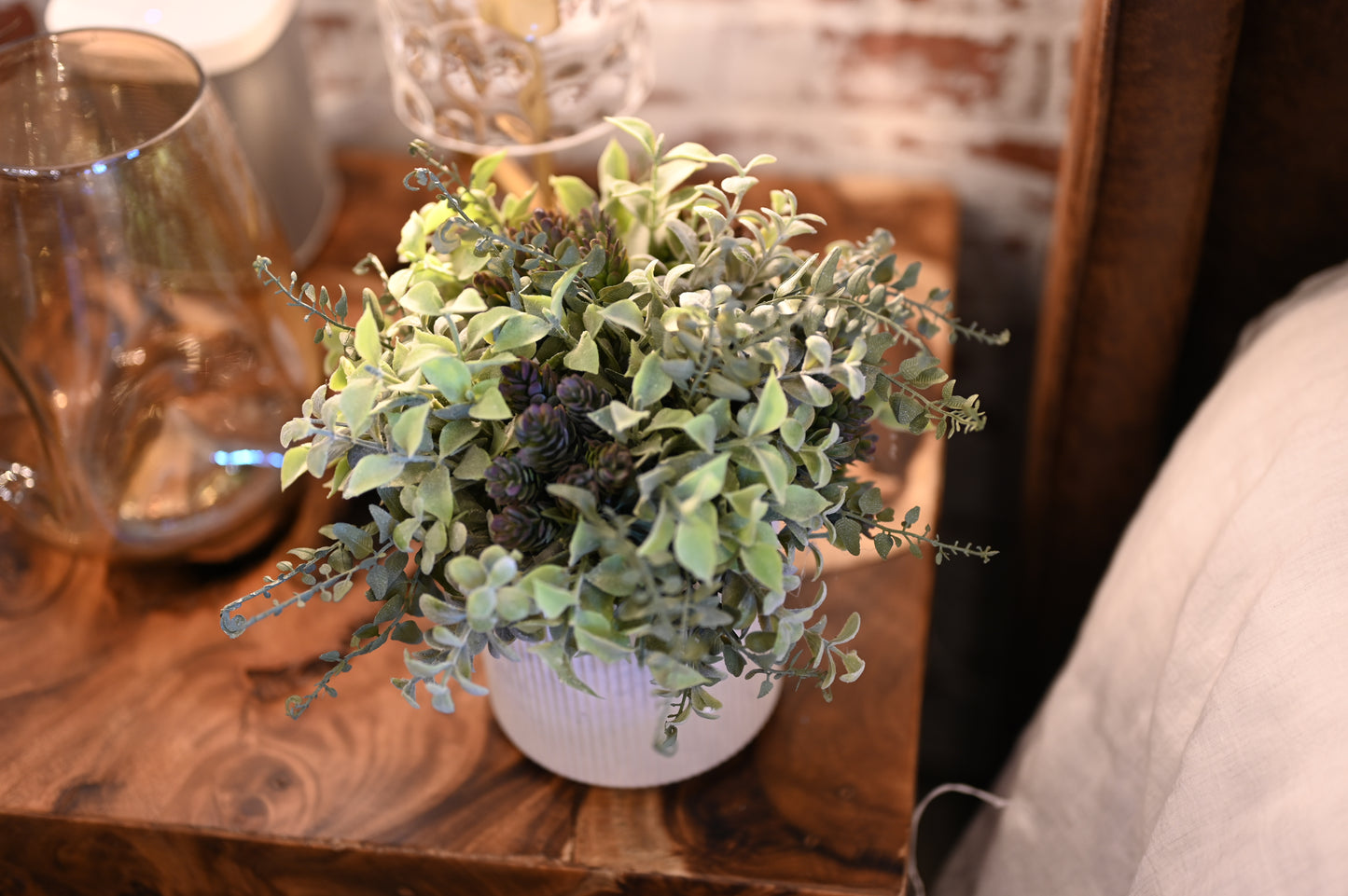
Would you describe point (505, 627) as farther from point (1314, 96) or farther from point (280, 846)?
point (1314, 96)

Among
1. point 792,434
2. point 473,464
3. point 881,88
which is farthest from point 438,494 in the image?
point 881,88

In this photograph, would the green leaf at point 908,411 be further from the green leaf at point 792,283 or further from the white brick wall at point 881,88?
the white brick wall at point 881,88

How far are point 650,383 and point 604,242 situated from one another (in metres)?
0.09

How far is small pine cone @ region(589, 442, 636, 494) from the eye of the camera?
36 centimetres

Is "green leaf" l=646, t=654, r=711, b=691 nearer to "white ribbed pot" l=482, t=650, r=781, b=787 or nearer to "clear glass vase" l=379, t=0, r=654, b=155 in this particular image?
"white ribbed pot" l=482, t=650, r=781, b=787

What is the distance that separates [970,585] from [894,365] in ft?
1.28

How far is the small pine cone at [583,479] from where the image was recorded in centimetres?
36

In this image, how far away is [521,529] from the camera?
0.37m

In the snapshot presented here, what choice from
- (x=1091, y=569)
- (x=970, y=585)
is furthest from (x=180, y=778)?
(x=970, y=585)

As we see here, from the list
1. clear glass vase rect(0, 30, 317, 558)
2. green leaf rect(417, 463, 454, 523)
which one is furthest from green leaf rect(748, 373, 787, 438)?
clear glass vase rect(0, 30, 317, 558)

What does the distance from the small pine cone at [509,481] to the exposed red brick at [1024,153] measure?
57cm

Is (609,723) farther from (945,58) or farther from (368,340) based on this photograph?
(945,58)

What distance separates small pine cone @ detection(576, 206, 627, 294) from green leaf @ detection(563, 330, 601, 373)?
0.04 metres

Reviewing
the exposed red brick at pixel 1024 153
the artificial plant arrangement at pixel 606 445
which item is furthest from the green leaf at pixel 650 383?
the exposed red brick at pixel 1024 153
